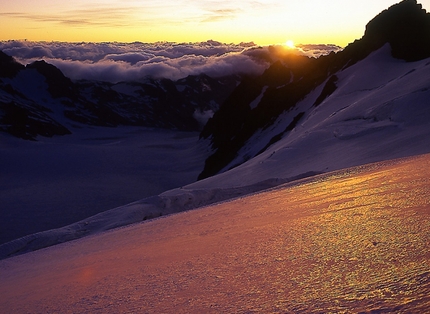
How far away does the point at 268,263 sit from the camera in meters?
5.31

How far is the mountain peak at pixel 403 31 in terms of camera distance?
128 ft

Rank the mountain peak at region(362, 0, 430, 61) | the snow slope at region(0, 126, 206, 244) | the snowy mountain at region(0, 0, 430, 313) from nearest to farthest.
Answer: the snowy mountain at region(0, 0, 430, 313), the mountain peak at region(362, 0, 430, 61), the snow slope at region(0, 126, 206, 244)

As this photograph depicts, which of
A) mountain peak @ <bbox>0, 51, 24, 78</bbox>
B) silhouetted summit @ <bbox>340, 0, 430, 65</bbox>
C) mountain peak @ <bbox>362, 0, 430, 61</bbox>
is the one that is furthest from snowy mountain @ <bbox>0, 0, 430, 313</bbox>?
mountain peak @ <bbox>0, 51, 24, 78</bbox>

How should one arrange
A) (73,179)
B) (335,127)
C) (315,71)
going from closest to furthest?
(335,127), (315,71), (73,179)

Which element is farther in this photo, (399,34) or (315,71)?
(315,71)

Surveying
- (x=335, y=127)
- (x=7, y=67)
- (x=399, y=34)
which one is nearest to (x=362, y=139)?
(x=335, y=127)

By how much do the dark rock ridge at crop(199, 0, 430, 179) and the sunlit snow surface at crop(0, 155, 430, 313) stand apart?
33549mm

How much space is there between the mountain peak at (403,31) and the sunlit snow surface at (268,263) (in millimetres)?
32558

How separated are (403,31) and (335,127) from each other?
2359 cm

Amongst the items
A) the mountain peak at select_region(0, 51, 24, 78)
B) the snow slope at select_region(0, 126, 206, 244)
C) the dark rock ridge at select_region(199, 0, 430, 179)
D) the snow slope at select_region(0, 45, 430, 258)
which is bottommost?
the snow slope at select_region(0, 126, 206, 244)

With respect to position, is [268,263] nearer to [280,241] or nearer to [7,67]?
[280,241]

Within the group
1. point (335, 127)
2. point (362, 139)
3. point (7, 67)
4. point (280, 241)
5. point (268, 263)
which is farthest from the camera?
point (7, 67)

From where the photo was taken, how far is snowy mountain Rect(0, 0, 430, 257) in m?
13.8

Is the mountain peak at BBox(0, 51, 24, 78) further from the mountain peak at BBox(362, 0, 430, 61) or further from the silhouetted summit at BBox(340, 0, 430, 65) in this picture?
the mountain peak at BBox(362, 0, 430, 61)
